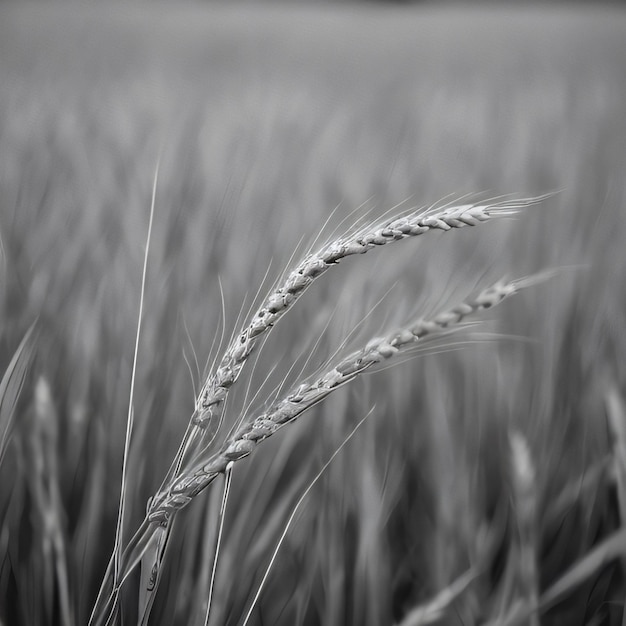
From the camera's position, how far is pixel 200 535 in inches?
23.6

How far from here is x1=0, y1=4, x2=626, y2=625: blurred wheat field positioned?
0.59m

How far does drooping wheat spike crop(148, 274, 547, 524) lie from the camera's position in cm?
52

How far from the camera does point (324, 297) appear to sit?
602 mm

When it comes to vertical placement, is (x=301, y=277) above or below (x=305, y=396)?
above

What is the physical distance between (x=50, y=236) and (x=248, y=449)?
0.34 meters

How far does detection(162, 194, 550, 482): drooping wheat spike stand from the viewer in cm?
54

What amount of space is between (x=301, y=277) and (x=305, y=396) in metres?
0.11

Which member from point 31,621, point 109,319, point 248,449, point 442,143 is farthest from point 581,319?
point 31,621

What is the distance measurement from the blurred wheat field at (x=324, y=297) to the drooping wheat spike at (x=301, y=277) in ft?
0.06

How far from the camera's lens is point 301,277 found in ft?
1.82

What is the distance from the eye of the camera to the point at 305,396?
20.9 inches

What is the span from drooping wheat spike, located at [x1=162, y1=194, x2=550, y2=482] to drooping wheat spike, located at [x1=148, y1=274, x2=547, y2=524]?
0.10 feet

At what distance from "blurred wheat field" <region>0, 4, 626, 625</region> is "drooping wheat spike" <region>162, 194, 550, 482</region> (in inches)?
0.7

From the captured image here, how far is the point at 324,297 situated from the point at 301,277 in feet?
0.19
